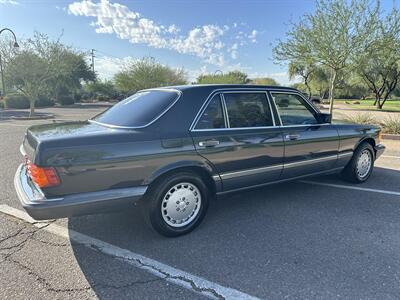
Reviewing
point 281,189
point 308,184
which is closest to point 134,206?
point 281,189

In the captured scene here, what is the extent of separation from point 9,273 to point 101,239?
0.87m

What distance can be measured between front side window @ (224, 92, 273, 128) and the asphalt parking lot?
1.20 metres

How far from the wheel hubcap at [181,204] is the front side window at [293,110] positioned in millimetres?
1659

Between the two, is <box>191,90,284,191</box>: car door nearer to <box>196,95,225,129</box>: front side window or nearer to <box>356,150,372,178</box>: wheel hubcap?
<box>196,95,225,129</box>: front side window

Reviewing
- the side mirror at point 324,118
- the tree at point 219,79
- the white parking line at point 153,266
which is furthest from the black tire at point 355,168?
the tree at point 219,79

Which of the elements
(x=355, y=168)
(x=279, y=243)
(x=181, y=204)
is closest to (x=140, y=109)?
(x=181, y=204)

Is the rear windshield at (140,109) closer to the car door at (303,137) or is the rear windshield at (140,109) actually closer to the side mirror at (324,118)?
the car door at (303,137)

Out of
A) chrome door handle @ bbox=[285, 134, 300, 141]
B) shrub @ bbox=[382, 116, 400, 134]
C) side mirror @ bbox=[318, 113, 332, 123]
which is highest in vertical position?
side mirror @ bbox=[318, 113, 332, 123]

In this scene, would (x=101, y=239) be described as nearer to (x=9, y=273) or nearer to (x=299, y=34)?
(x=9, y=273)

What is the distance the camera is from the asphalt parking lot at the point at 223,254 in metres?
2.37

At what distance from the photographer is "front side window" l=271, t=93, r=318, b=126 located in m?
4.00

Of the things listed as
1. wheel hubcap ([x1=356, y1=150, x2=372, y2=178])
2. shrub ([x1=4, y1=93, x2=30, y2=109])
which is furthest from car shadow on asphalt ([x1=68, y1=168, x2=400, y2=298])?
shrub ([x1=4, y1=93, x2=30, y2=109])

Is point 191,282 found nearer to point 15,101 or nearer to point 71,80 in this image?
point 15,101

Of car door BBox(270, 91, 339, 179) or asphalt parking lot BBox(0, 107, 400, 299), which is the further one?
car door BBox(270, 91, 339, 179)
